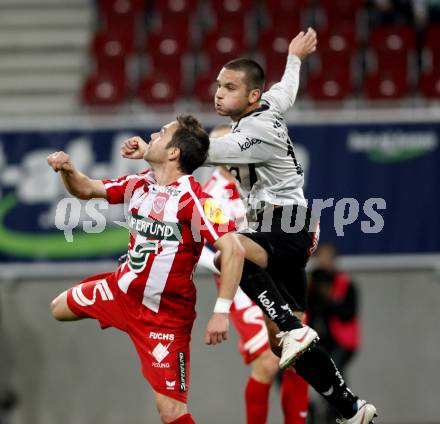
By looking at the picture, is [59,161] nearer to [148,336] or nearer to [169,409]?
[148,336]

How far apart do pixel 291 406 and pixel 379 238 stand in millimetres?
3967

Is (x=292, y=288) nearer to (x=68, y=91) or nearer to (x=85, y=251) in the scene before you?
(x=85, y=251)

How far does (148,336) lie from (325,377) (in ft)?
3.61

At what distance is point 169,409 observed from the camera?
20.7 ft

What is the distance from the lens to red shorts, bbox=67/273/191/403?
6359mm

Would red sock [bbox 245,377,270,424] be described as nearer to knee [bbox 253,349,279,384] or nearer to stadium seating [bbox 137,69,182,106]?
knee [bbox 253,349,279,384]

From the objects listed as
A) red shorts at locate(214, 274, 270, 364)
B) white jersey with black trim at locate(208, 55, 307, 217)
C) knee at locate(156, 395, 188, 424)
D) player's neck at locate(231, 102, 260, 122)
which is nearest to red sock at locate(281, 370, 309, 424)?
red shorts at locate(214, 274, 270, 364)

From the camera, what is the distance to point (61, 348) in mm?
11344

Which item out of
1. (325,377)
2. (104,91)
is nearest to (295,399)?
(325,377)

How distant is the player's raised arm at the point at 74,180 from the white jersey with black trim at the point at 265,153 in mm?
742

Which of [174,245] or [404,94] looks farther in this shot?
[404,94]

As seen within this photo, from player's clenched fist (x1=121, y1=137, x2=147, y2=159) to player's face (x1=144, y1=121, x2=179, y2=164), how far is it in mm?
49

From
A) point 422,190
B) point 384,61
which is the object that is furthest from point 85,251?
point 384,61

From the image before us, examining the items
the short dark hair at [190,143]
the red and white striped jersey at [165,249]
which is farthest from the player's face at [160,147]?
the red and white striped jersey at [165,249]
